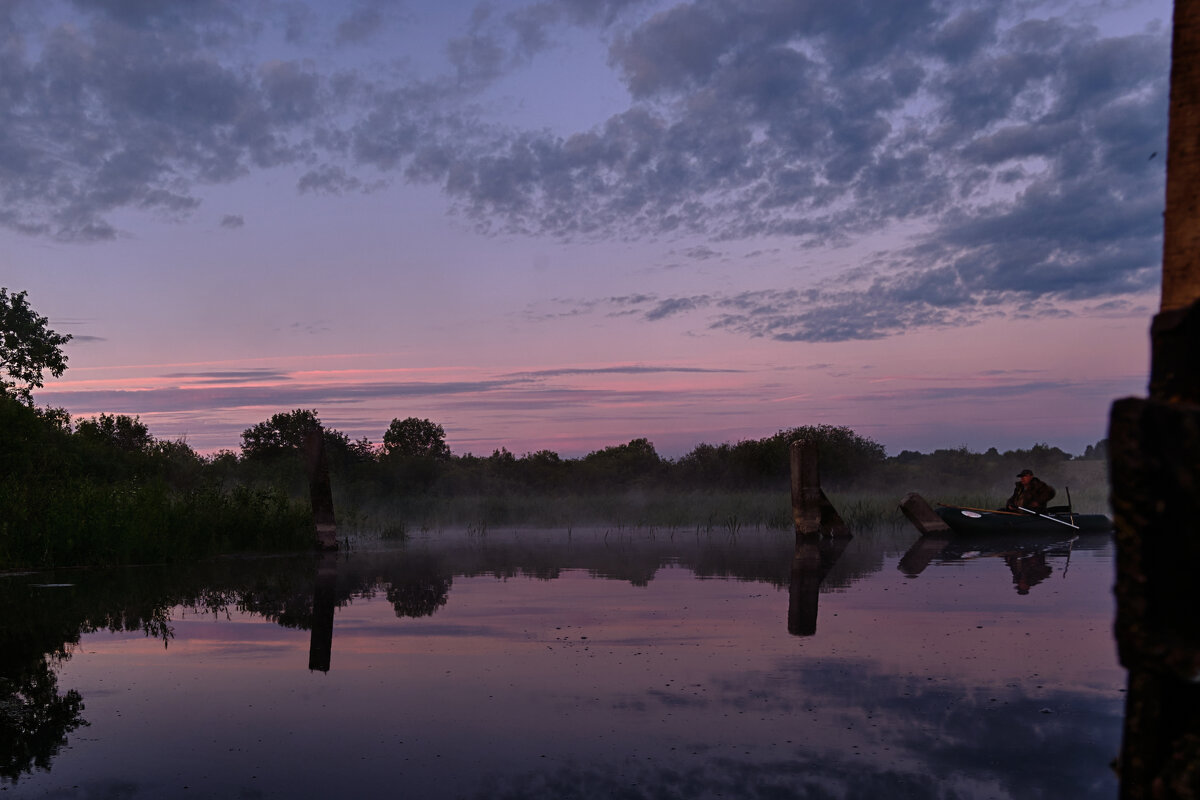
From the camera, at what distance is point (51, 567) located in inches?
723

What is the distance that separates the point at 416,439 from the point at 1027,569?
5773cm

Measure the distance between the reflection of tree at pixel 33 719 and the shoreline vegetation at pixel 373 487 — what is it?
35.9 ft

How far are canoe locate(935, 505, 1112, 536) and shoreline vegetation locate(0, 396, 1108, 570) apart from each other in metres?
4.41

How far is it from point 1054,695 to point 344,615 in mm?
8596

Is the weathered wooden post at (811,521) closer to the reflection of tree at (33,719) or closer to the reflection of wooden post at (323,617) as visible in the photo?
the reflection of wooden post at (323,617)

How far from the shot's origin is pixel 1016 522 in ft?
83.0

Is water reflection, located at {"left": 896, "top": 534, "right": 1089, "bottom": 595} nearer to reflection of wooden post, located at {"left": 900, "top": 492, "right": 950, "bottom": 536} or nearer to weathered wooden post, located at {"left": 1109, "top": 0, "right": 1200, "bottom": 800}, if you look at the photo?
reflection of wooden post, located at {"left": 900, "top": 492, "right": 950, "bottom": 536}

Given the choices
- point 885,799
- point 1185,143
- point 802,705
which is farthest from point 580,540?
point 1185,143

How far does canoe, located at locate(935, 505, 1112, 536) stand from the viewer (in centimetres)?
2491

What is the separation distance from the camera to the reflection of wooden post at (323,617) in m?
9.75

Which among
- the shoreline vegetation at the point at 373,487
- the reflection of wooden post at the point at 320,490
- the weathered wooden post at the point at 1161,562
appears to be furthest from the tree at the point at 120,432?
the weathered wooden post at the point at 1161,562

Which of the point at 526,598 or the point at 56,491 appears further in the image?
the point at 56,491

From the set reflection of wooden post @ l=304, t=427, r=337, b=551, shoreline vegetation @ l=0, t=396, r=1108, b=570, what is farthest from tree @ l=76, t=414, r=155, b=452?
reflection of wooden post @ l=304, t=427, r=337, b=551

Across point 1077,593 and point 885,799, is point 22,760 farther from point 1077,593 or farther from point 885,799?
point 1077,593
